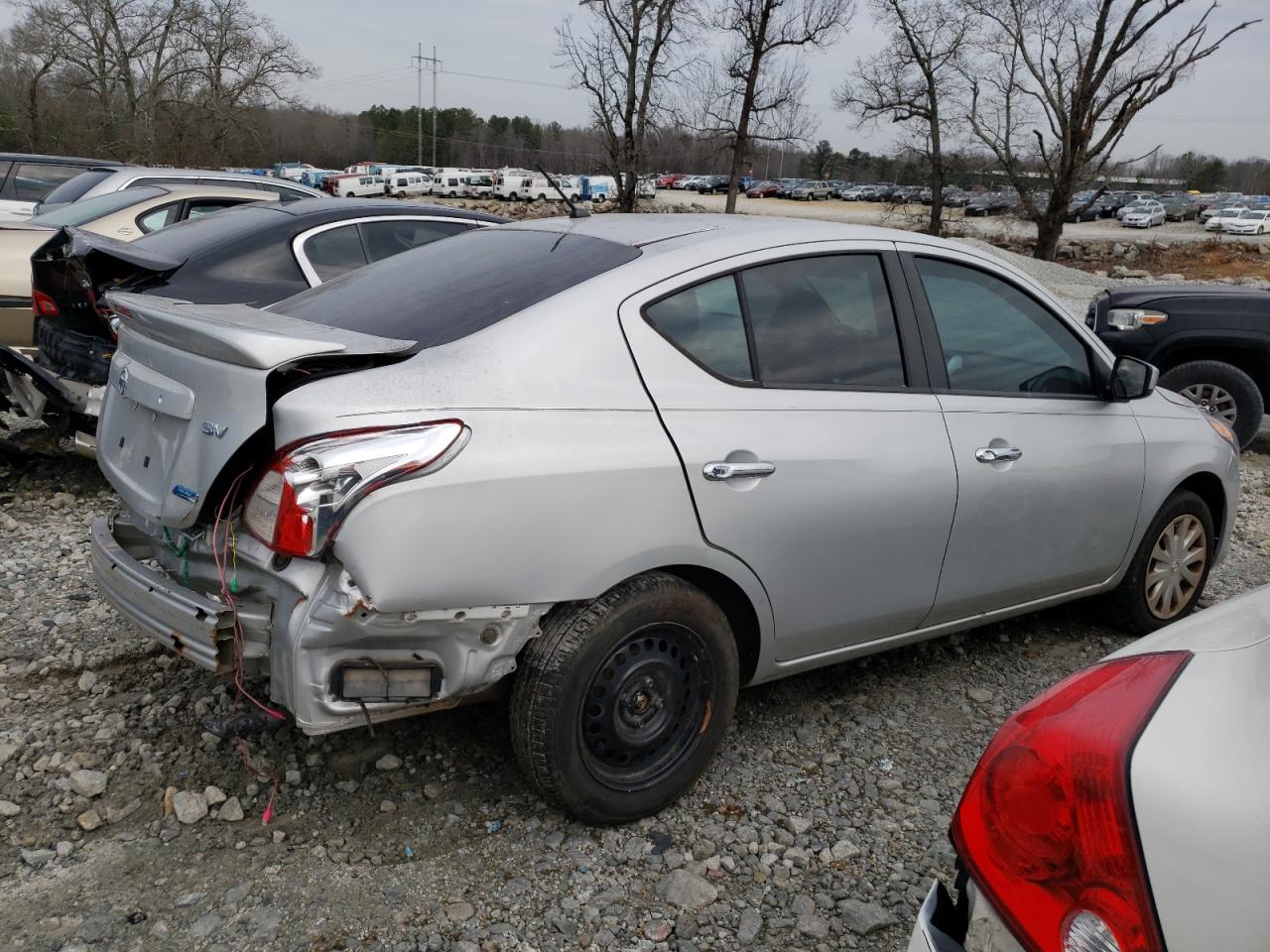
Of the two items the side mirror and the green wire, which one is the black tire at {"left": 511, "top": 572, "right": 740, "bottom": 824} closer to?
the green wire

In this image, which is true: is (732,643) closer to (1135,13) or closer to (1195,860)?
(1195,860)

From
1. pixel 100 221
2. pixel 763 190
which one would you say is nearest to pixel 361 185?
pixel 763 190

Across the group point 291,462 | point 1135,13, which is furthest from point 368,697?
point 1135,13

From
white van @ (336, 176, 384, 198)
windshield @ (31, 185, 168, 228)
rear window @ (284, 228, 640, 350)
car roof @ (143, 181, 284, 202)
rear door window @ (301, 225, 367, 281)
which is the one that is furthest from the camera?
white van @ (336, 176, 384, 198)

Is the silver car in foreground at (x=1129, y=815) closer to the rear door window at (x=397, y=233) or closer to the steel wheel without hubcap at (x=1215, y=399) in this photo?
the rear door window at (x=397, y=233)

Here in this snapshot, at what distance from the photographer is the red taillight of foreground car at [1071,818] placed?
4.31 feet

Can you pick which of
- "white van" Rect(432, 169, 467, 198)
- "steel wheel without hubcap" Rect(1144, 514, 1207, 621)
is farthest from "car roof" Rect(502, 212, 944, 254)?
"white van" Rect(432, 169, 467, 198)

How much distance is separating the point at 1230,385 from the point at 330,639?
7.95 m

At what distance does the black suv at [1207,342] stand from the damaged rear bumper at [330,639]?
714 cm

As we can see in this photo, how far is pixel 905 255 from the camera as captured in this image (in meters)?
3.46

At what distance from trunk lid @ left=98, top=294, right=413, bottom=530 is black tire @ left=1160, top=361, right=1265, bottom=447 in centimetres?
739

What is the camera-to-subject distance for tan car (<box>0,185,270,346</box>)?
6.04 meters

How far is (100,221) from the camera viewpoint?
695cm

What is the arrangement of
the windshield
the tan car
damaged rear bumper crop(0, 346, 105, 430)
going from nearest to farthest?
damaged rear bumper crop(0, 346, 105, 430), the tan car, the windshield
